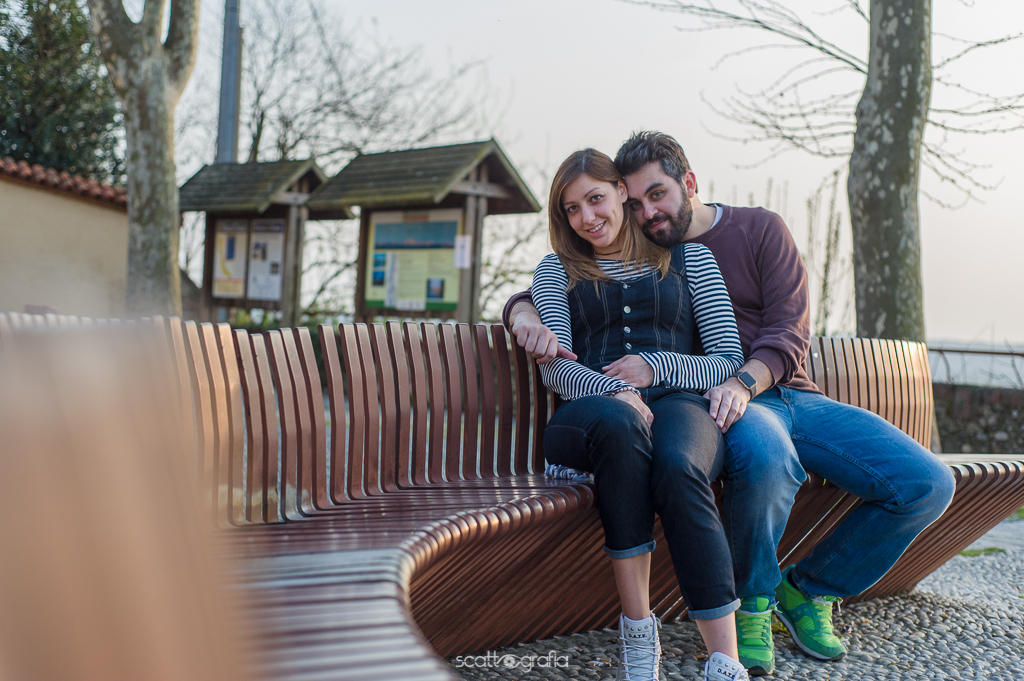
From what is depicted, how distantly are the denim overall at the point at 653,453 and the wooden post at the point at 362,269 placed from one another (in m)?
8.37

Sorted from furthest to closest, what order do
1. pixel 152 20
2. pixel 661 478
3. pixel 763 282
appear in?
pixel 152 20 → pixel 763 282 → pixel 661 478

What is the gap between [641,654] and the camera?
256cm

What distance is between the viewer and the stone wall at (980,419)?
348 inches

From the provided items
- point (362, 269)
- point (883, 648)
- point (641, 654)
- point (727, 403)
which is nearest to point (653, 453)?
point (727, 403)

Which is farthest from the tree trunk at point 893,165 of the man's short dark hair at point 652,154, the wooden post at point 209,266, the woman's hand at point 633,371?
the wooden post at point 209,266

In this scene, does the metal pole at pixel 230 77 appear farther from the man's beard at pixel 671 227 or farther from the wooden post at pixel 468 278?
the man's beard at pixel 671 227

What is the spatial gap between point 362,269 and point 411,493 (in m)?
8.83

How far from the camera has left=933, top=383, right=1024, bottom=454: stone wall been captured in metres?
8.84

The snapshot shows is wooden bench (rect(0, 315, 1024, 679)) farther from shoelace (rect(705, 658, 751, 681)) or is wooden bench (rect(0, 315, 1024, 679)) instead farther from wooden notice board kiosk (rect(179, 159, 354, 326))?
wooden notice board kiosk (rect(179, 159, 354, 326))

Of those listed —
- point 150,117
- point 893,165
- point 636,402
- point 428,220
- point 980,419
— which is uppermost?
point 150,117

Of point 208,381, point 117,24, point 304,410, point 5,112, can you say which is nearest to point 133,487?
point 208,381

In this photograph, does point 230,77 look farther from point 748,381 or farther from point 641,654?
point 641,654

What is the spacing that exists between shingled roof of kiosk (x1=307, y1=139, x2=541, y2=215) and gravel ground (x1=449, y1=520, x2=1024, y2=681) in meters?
7.47

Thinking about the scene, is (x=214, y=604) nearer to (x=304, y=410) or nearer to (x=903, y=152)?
(x=304, y=410)
